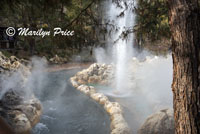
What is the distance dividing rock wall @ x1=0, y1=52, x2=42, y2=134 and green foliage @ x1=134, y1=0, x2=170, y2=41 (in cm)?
363

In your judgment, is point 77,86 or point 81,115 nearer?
point 81,115

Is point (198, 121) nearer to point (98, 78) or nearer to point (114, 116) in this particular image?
point (114, 116)

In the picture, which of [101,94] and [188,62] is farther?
[101,94]

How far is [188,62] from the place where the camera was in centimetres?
160

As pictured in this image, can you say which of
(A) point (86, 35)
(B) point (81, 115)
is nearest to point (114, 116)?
(B) point (81, 115)

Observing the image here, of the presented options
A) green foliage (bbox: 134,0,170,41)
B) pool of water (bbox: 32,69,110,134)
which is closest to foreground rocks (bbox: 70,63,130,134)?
pool of water (bbox: 32,69,110,134)

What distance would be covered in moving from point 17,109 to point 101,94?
3.36 meters

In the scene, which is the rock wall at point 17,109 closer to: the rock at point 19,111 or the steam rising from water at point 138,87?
the rock at point 19,111

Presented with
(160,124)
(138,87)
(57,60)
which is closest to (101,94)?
(138,87)

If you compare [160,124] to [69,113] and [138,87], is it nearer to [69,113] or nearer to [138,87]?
[69,113]

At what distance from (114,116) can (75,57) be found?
11753 millimetres

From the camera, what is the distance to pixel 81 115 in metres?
5.97

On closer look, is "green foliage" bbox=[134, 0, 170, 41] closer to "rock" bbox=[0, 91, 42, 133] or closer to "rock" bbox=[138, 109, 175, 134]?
"rock" bbox=[138, 109, 175, 134]

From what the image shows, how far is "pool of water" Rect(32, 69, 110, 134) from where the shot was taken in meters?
4.99
